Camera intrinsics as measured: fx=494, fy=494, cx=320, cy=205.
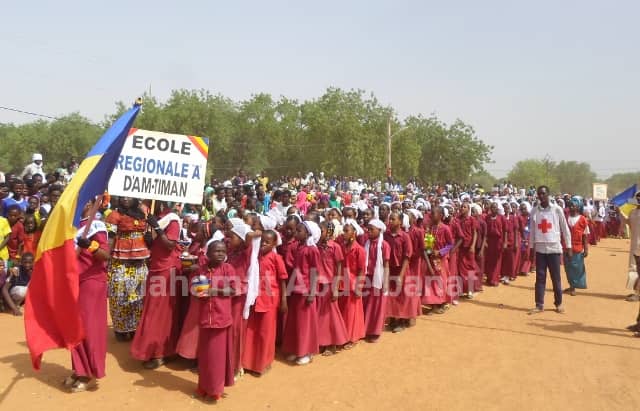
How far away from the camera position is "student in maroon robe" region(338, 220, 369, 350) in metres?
6.76

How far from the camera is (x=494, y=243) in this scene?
37.3 ft

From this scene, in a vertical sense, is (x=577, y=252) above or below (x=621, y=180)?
below

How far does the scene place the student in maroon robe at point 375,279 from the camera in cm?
704

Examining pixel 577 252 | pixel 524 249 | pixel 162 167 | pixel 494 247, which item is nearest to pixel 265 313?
pixel 162 167

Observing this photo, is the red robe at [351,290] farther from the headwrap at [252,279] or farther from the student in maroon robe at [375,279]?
the headwrap at [252,279]

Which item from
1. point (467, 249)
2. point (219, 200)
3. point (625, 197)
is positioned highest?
point (625, 197)

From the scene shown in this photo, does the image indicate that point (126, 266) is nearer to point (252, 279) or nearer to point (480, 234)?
point (252, 279)

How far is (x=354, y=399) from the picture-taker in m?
5.05

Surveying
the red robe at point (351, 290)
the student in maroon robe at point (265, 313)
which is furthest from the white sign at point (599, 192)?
the student in maroon robe at point (265, 313)

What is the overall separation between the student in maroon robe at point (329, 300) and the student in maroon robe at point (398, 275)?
4.14 ft

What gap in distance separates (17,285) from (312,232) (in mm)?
5312

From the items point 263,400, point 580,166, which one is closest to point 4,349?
point 263,400

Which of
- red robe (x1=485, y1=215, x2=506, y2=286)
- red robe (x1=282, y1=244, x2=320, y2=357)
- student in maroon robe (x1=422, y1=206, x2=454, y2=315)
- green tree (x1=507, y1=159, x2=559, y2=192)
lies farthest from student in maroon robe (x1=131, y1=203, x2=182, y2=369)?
green tree (x1=507, y1=159, x2=559, y2=192)

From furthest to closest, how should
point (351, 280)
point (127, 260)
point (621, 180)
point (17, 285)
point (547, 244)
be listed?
point (621, 180) < point (547, 244) < point (17, 285) < point (351, 280) < point (127, 260)
